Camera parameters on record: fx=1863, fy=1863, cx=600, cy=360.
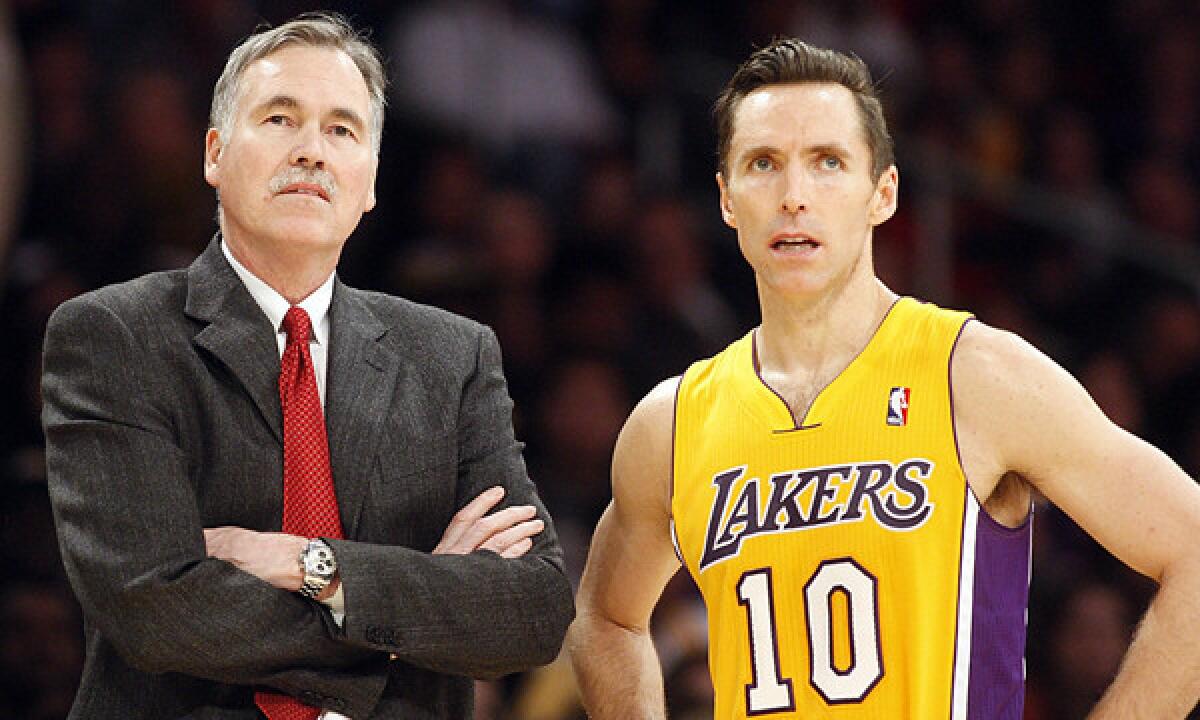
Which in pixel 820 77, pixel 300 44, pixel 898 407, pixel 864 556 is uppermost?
pixel 820 77

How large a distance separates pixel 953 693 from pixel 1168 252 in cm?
529

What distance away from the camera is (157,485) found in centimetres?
327

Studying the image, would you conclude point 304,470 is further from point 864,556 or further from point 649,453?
point 864,556

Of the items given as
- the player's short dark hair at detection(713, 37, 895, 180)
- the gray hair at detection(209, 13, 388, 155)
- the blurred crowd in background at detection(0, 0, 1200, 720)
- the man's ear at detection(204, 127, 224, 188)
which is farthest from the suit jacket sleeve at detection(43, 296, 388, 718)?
the blurred crowd in background at detection(0, 0, 1200, 720)

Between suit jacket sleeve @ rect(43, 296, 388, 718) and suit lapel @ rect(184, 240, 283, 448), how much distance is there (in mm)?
131

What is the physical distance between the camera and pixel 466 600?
3.38 m

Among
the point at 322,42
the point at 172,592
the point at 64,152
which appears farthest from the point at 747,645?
the point at 64,152

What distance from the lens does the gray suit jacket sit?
323 centimetres

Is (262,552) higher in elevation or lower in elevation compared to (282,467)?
lower

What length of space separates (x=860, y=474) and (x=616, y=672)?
794 millimetres

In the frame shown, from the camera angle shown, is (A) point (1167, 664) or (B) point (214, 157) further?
(B) point (214, 157)

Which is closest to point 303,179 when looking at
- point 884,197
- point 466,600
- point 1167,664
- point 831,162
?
point 466,600

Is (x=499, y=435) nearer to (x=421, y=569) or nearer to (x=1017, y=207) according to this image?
(x=421, y=569)

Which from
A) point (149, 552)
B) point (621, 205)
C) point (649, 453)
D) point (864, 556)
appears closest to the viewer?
point (149, 552)
